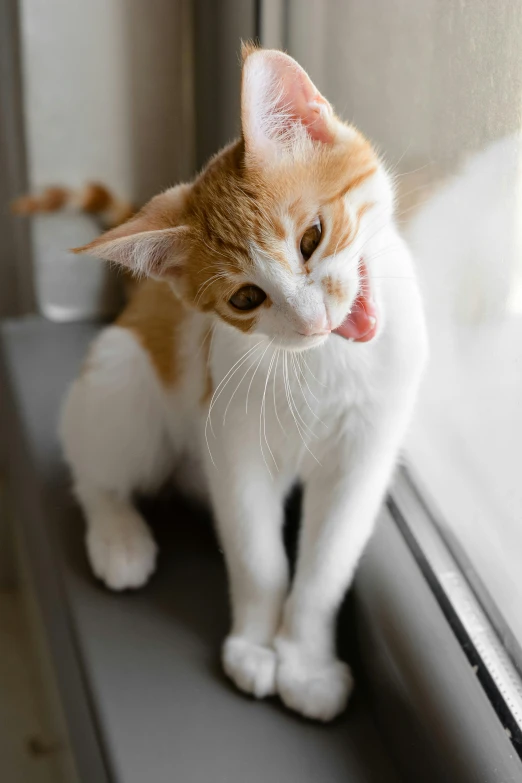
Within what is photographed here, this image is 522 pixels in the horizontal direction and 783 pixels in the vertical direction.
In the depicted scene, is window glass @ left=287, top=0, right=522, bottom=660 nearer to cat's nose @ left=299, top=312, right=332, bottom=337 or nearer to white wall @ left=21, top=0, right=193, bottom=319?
cat's nose @ left=299, top=312, right=332, bottom=337

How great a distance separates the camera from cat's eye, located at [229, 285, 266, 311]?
761 millimetres

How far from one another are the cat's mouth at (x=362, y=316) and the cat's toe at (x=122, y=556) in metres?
0.44

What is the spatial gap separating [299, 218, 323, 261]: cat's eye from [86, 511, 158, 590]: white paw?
1.66 ft

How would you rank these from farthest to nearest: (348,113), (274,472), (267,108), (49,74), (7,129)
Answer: (7,129) → (49,74) → (348,113) → (274,472) → (267,108)

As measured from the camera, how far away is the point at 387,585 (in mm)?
951

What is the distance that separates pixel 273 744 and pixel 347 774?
0.08m

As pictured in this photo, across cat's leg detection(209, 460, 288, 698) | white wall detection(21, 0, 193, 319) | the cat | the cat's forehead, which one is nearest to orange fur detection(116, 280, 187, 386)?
the cat

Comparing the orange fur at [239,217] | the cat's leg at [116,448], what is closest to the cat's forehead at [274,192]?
the orange fur at [239,217]

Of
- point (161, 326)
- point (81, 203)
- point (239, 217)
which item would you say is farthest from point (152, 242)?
point (81, 203)

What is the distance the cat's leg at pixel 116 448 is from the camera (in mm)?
1068

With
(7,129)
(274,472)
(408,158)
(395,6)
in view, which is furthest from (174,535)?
(7,129)

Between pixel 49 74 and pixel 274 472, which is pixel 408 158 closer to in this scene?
pixel 274 472

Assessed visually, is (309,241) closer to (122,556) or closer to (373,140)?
(373,140)

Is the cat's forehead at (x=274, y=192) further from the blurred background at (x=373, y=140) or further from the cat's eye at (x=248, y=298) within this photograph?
the blurred background at (x=373, y=140)
